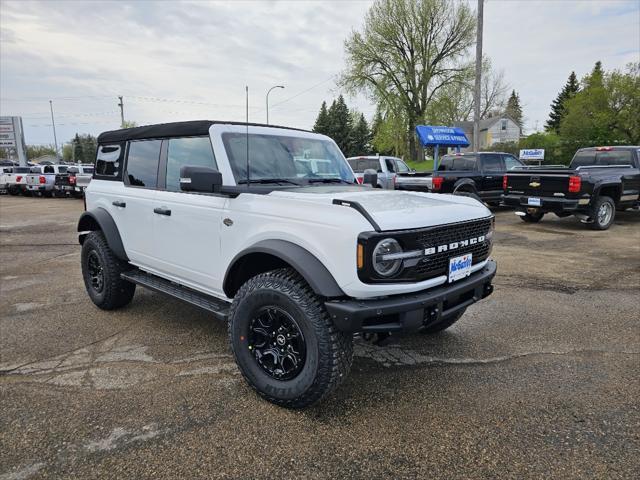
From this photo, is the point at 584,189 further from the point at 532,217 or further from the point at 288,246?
the point at 288,246

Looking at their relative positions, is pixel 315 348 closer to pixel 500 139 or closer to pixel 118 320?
pixel 118 320

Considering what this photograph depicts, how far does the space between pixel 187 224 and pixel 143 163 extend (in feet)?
3.76

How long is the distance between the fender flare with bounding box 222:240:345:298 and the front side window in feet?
3.19

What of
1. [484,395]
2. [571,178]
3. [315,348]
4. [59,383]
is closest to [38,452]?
[59,383]

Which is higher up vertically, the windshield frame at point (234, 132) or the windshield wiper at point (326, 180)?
the windshield frame at point (234, 132)

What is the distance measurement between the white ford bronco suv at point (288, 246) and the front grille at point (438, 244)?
0.01m

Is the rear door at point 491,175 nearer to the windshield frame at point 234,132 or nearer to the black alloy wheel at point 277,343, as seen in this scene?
the windshield frame at point 234,132

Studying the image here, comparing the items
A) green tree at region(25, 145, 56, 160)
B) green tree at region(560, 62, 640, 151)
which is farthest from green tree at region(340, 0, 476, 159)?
green tree at region(25, 145, 56, 160)

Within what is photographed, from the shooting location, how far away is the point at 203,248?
3.44m

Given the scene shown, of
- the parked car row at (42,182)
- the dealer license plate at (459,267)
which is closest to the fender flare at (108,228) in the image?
the dealer license plate at (459,267)

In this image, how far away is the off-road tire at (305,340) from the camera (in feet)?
8.46

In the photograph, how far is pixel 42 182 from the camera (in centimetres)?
2195

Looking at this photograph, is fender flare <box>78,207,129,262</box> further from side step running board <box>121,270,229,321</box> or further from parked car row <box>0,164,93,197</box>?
parked car row <box>0,164,93,197</box>

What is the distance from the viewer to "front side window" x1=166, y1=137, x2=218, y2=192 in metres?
3.53
